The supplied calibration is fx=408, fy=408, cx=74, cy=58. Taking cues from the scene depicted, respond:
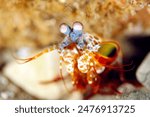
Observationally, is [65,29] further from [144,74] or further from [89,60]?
[144,74]

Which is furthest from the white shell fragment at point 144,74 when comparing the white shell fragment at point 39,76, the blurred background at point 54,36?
the white shell fragment at point 39,76

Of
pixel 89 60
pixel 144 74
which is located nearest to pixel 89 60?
pixel 89 60

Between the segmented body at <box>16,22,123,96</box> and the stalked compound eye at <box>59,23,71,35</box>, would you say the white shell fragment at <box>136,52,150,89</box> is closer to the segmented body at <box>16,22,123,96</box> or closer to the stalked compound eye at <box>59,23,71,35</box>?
the segmented body at <box>16,22,123,96</box>

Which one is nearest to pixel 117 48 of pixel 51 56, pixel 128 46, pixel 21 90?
pixel 128 46

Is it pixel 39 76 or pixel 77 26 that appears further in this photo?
pixel 39 76

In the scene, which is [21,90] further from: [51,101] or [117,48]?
[117,48]

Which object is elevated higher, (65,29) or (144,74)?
(65,29)

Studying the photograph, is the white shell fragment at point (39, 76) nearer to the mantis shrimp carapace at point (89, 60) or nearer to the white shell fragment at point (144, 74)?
the mantis shrimp carapace at point (89, 60)

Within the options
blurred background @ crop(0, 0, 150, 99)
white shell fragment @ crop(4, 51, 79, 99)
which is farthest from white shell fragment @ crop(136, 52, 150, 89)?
white shell fragment @ crop(4, 51, 79, 99)

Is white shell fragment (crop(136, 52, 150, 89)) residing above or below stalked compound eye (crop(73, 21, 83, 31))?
below
